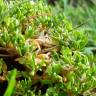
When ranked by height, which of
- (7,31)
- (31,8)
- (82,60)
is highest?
(31,8)

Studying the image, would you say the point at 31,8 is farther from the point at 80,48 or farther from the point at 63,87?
the point at 63,87

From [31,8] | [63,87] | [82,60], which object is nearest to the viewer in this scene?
[63,87]

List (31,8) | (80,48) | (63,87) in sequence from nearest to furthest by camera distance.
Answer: (63,87) → (80,48) → (31,8)

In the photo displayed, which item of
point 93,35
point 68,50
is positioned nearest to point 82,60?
point 68,50

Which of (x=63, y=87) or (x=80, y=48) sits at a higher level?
(x=80, y=48)

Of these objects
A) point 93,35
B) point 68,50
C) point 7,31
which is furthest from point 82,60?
point 93,35

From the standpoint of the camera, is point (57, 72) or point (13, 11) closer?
point (57, 72)
